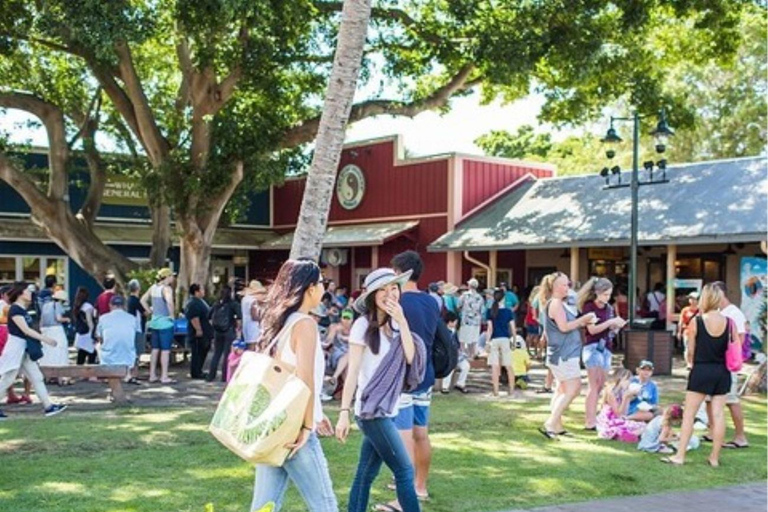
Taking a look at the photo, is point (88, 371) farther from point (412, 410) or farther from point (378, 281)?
point (378, 281)

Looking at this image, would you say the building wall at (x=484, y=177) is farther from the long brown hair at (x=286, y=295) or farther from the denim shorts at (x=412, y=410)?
the long brown hair at (x=286, y=295)

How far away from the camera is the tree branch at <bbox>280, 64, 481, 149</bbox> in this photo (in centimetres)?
1792

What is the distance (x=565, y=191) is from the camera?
23656mm

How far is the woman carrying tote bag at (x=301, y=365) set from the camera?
423cm

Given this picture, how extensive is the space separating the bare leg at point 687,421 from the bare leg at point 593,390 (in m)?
1.44

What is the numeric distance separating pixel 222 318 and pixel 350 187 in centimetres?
1432

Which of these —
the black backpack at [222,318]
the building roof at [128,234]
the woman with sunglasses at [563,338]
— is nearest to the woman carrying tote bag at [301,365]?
the woman with sunglasses at [563,338]

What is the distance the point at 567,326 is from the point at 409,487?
13.1 ft

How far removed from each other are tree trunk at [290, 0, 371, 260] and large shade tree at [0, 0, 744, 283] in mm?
6859

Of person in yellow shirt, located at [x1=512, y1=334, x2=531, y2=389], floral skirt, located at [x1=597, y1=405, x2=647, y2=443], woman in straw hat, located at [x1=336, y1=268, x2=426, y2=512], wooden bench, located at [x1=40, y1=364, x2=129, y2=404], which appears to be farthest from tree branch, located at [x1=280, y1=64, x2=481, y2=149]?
woman in straw hat, located at [x1=336, y1=268, x2=426, y2=512]

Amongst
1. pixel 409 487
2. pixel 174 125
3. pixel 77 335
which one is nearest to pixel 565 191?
pixel 174 125

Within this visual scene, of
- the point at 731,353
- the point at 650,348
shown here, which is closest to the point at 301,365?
the point at 731,353

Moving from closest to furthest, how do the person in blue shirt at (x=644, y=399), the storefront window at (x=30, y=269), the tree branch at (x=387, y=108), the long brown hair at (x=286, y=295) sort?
the long brown hair at (x=286, y=295) < the person in blue shirt at (x=644, y=399) < the tree branch at (x=387, y=108) < the storefront window at (x=30, y=269)

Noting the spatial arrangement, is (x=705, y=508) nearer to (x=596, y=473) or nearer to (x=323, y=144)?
(x=596, y=473)
